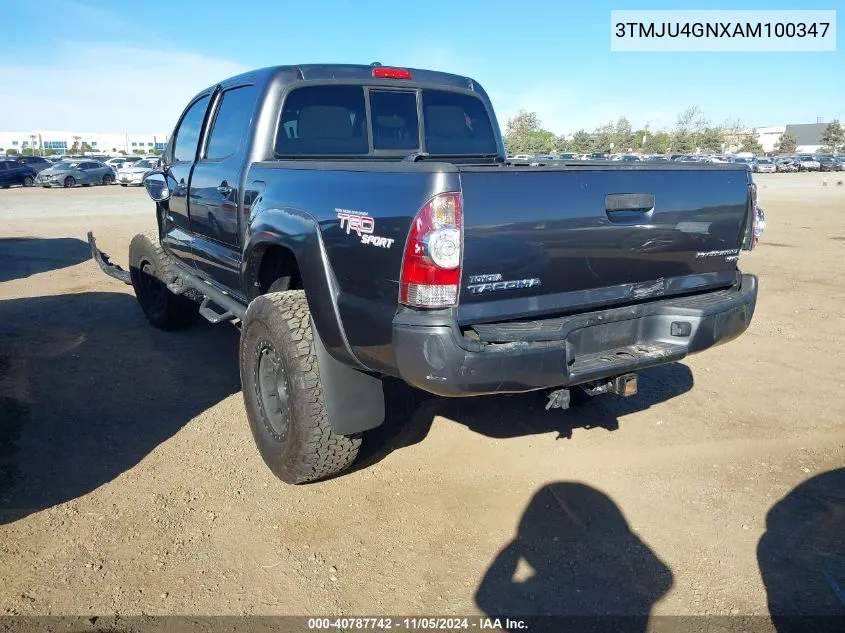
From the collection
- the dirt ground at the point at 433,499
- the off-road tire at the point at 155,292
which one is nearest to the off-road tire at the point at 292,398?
the dirt ground at the point at 433,499

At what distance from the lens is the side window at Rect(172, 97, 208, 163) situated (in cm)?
484

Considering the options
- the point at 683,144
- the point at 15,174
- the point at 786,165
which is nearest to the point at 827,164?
the point at 786,165

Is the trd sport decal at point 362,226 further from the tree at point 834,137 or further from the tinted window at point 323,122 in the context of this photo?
the tree at point 834,137

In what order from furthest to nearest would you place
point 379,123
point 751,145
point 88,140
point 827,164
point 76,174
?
1. point 88,140
2. point 751,145
3. point 827,164
4. point 76,174
5. point 379,123

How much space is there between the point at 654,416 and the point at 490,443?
1.21 m

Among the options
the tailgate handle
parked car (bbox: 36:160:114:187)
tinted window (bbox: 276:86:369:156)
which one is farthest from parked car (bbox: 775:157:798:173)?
the tailgate handle

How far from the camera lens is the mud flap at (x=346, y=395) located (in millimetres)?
3084

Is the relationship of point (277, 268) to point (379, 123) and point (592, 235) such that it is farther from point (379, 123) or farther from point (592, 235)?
point (592, 235)

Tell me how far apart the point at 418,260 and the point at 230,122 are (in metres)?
2.43

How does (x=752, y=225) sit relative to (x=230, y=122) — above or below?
below

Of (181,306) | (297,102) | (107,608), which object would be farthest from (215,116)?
(107,608)

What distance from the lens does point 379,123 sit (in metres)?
4.18

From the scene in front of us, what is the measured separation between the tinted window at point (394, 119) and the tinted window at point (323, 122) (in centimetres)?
9

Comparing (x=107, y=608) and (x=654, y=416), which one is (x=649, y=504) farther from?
(x=107, y=608)
